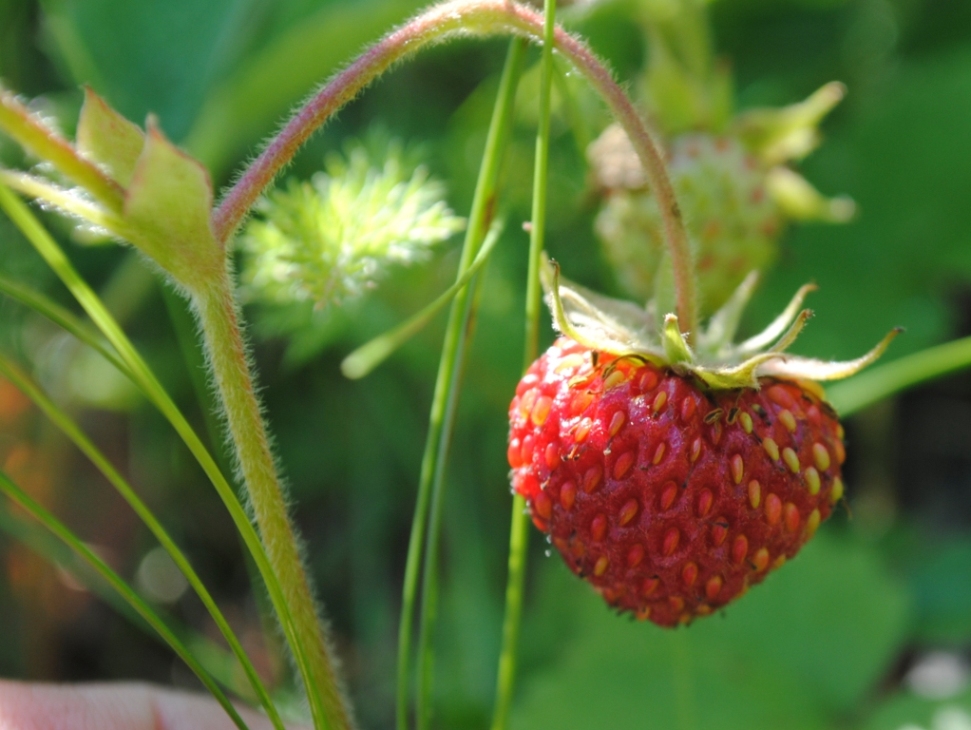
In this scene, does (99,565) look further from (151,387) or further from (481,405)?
(481,405)

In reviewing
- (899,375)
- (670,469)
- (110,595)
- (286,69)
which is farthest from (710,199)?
(110,595)

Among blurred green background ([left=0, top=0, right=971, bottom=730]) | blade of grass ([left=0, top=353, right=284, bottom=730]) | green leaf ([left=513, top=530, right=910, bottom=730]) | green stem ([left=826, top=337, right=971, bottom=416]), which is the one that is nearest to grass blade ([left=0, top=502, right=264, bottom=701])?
blurred green background ([left=0, top=0, right=971, bottom=730])

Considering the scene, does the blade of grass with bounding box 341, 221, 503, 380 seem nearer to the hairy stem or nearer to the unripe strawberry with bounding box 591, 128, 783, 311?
the hairy stem

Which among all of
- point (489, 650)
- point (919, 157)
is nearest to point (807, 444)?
point (489, 650)

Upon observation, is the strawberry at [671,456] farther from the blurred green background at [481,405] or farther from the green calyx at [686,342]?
the blurred green background at [481,405]

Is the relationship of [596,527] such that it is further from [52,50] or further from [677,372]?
[52,50]

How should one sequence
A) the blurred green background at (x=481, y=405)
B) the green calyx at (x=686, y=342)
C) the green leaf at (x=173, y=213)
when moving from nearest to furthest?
1. the green leaf at (x=173, y=213)
2. the green calyx at (x=686, y=342)
3. the blurred green background at (x=481, y=405)

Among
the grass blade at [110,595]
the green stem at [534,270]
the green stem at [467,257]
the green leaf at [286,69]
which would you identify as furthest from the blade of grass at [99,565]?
the green leaf at [286,69]
